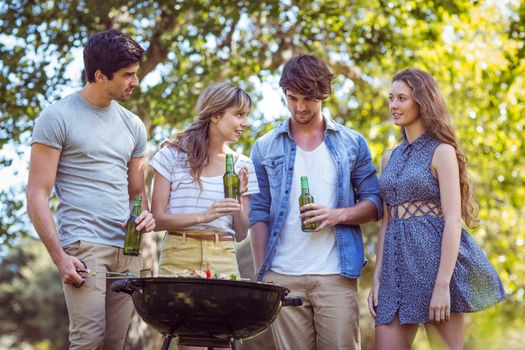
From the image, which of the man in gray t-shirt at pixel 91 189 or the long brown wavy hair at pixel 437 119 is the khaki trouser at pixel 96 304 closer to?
the man in gray t-shirt at pixel 91 189

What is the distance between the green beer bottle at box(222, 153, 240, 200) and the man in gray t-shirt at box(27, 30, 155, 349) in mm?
420

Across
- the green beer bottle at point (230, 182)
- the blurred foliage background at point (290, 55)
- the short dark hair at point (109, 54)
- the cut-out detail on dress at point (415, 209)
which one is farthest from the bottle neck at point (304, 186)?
the blurred foliage background at point (290, 55)

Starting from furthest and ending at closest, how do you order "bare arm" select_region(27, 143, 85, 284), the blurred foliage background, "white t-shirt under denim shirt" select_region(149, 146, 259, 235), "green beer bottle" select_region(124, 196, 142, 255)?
the blurred foliage background
"white t-shirt under denim shirt" select_region(149, 146, 259, 235)
"green beer bottle" select_region(124, 196, 142, 255)
"bare arm" select_region(27, 143, 85, 284)

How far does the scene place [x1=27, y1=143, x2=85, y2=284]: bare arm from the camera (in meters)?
3.56

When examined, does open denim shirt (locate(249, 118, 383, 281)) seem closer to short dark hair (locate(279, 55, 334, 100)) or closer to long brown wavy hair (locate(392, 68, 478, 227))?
short dark hair (locate(279, 55, 334, 100))

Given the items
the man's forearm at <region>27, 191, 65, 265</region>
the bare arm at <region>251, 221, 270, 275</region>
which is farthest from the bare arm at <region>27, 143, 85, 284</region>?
the bare arm at <region>251, 221, 270, 275</region>

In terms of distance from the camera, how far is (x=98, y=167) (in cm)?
377

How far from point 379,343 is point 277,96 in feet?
19.6

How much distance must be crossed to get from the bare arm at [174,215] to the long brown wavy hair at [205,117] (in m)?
0.18

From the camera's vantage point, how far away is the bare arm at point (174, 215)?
3803mm

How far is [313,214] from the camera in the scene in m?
Answer: 3.96

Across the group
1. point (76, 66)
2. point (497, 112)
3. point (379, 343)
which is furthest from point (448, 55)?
point (379, 343)

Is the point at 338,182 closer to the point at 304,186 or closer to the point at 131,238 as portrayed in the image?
the point at 304,186

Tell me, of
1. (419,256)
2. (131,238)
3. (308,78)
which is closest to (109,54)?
(131,238)
